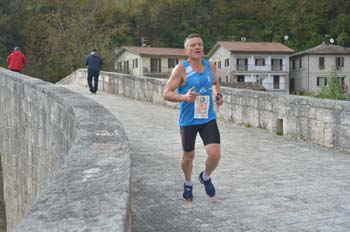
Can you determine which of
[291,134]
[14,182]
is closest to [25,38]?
[14,182]

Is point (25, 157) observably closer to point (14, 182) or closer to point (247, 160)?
point (14, 182)

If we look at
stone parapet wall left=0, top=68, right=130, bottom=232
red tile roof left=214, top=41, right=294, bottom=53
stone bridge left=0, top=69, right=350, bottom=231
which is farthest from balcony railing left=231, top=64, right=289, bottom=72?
stone parapet wall left=0, top=68, right=130, bottom=232

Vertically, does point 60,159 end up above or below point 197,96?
below

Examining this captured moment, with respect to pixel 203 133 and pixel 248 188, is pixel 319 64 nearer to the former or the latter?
pixel 248 188

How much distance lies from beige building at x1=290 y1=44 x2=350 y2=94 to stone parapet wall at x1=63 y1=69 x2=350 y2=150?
159ft

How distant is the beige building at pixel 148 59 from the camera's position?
176 feet

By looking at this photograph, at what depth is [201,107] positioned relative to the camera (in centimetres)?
448

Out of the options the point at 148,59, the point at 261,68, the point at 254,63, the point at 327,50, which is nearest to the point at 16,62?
the point at 148,59

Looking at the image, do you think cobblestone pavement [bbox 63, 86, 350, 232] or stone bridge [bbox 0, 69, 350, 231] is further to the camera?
cobblestone pavement [bbox 63, 86, 350, 232]

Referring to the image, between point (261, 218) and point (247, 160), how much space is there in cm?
262

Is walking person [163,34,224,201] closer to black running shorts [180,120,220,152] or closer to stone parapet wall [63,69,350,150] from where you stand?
black running shorts [180,120,220,152]

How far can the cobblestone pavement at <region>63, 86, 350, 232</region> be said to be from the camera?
4070 mm

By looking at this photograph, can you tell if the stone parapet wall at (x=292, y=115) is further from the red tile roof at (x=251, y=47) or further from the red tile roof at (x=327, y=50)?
the red tile roof at (x=327, y=50)

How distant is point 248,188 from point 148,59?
49.7 m
